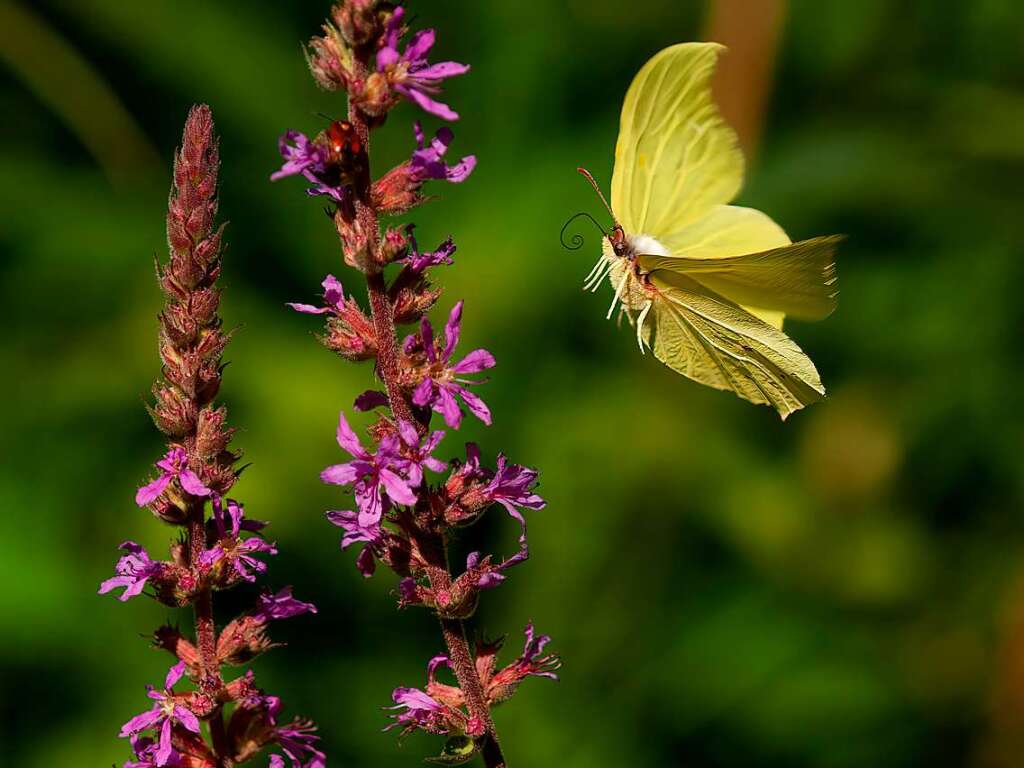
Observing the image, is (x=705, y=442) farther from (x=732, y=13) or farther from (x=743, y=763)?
(x=732, y=13)

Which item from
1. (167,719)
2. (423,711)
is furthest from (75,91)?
(423,711)

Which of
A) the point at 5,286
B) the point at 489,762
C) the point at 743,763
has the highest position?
the point at 5,286

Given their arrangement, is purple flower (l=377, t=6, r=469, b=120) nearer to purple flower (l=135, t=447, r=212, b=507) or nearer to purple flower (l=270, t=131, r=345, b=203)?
purple flower (l=270, t=131, r=345, b=203)

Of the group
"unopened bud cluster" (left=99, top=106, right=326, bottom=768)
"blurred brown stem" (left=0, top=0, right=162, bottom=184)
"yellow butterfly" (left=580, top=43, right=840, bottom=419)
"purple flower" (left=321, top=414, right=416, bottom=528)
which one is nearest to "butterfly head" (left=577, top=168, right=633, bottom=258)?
"yellow butterfly" (left=580, top=43, right=840, bottom=419)

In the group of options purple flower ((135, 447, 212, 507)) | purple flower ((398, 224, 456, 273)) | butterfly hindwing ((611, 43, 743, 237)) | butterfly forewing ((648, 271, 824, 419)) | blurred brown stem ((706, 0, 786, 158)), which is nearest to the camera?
purple flower ((135, 447, 212, 507))

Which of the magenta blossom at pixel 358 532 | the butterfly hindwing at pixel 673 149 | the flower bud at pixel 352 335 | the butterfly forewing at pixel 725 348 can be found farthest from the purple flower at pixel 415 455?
the butterfly forewing at pixel 725 348

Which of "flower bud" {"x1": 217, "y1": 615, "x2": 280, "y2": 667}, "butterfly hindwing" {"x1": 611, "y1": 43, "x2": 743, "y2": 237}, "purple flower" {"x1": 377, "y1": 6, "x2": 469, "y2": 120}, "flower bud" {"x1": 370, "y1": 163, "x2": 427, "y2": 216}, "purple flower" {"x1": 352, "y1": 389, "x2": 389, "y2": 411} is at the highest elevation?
"butterfly hindwing" {"x1": 611, "y1": 43, "x2": 743, "y2": 237}

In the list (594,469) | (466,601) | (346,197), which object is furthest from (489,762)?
(594,469)

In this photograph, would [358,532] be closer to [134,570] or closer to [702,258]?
[134,570]
